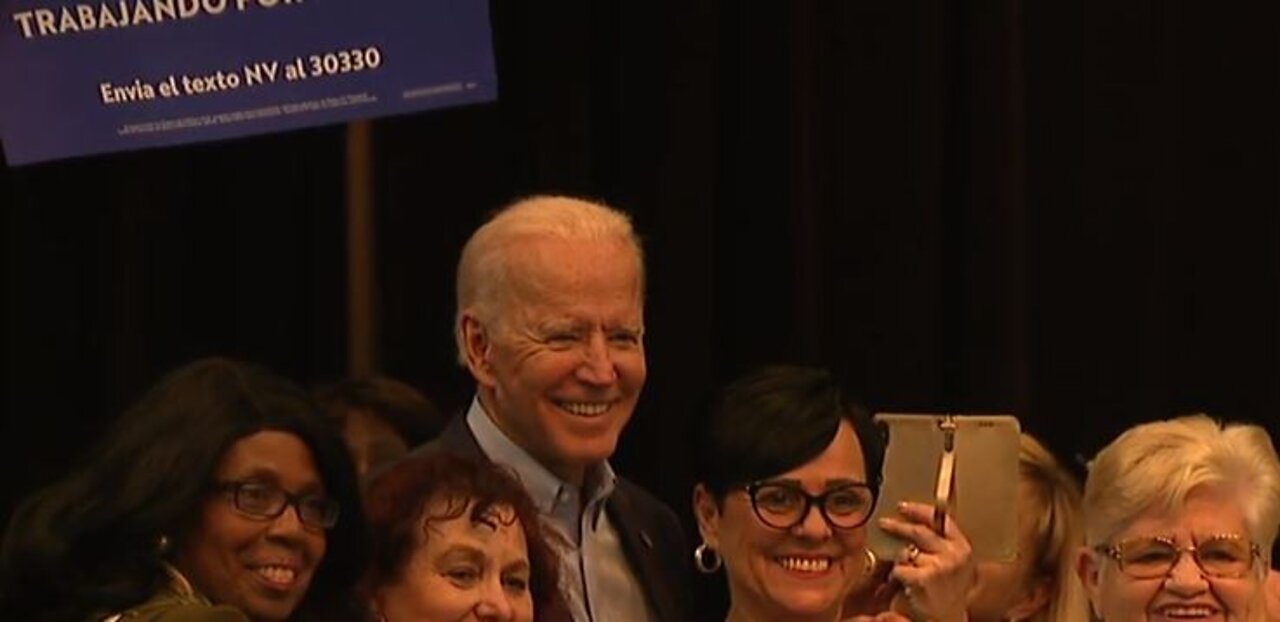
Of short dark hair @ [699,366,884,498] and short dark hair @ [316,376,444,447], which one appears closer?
short dark hair @ [699,366,884,498]

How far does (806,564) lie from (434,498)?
1.65 ft

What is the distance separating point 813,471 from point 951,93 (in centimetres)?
145

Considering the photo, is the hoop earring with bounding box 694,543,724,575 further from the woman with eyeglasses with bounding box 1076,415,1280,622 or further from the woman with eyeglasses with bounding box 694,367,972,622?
the woman with eyeglasses with bounding box 1076,415,1280,622

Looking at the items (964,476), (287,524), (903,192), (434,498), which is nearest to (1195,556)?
(964,476)

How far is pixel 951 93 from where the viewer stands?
4750 millimetres

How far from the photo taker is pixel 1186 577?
11.5ft

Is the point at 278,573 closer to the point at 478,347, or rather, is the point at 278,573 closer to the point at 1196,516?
the point at 478,347

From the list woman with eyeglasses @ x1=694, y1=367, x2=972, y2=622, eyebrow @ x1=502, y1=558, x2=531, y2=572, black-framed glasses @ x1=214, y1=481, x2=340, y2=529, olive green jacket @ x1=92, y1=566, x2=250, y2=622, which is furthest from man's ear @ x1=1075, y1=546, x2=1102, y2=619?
olive green jacket @ x1=92, y1=566, x2=250, y2=622

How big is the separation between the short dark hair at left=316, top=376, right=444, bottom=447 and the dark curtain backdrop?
594 millimetres

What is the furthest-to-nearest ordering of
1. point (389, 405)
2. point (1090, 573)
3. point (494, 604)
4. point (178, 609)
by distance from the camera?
point (389, 405) < point (1090, 573) < point (494, 604) < point (178, 609)

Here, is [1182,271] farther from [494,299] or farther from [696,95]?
[494,299]

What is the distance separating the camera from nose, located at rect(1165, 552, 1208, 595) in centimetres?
351

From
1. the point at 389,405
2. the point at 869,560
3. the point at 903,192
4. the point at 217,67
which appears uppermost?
the point at 217,67

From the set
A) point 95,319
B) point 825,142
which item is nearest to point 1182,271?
point 825,142
